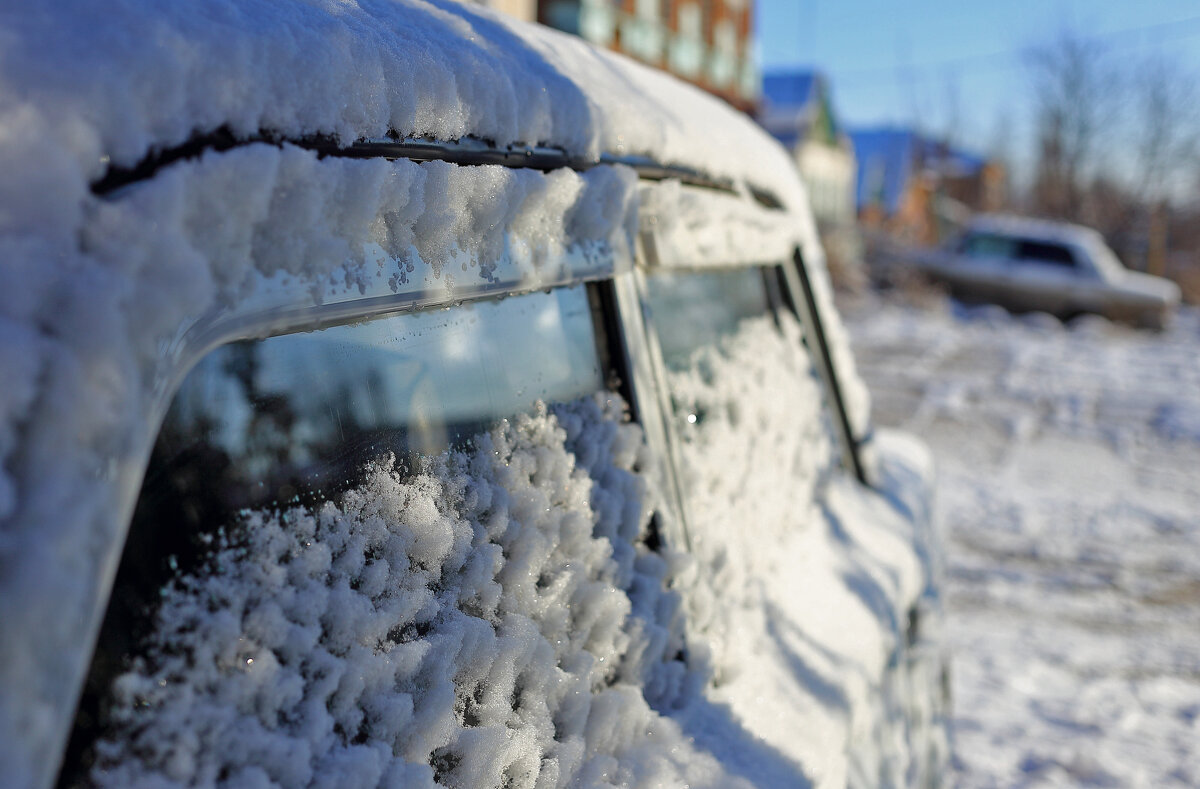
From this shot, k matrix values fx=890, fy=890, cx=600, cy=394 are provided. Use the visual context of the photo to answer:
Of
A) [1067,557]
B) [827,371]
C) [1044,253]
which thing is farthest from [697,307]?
[1044,253]

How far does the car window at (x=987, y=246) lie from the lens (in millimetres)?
15109

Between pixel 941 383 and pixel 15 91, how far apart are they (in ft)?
34.4

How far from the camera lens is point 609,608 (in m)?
1.00

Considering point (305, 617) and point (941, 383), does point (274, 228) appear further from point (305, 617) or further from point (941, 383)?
point (941, 383)

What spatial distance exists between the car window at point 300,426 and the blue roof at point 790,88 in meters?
34.2

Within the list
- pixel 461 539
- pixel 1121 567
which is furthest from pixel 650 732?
pixel 1121 567

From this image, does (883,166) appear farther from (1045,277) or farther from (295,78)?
(295,78)

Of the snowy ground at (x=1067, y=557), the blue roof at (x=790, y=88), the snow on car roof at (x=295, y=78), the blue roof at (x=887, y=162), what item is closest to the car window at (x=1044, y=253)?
the snowy ground at (x=1067, y=557)

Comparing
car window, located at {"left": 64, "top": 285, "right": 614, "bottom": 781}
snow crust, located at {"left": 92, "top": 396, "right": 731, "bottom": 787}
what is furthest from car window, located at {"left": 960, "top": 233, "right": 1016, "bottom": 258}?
car window, located at {"left": 64, "top": 285, "right": 614, "bottom": 781}

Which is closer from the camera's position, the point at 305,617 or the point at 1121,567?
the point at 305,617

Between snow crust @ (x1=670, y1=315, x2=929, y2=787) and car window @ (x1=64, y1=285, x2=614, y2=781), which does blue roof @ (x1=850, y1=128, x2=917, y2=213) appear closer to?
snow crust @ (x1=670, y1=315, x2=929, y2=787)

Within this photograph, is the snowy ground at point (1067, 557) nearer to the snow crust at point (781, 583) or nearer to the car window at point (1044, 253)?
the snow crust at point (781, 583)

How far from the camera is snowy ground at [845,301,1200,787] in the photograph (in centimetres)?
320

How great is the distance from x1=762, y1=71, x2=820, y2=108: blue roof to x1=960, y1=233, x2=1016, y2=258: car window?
737 inches
